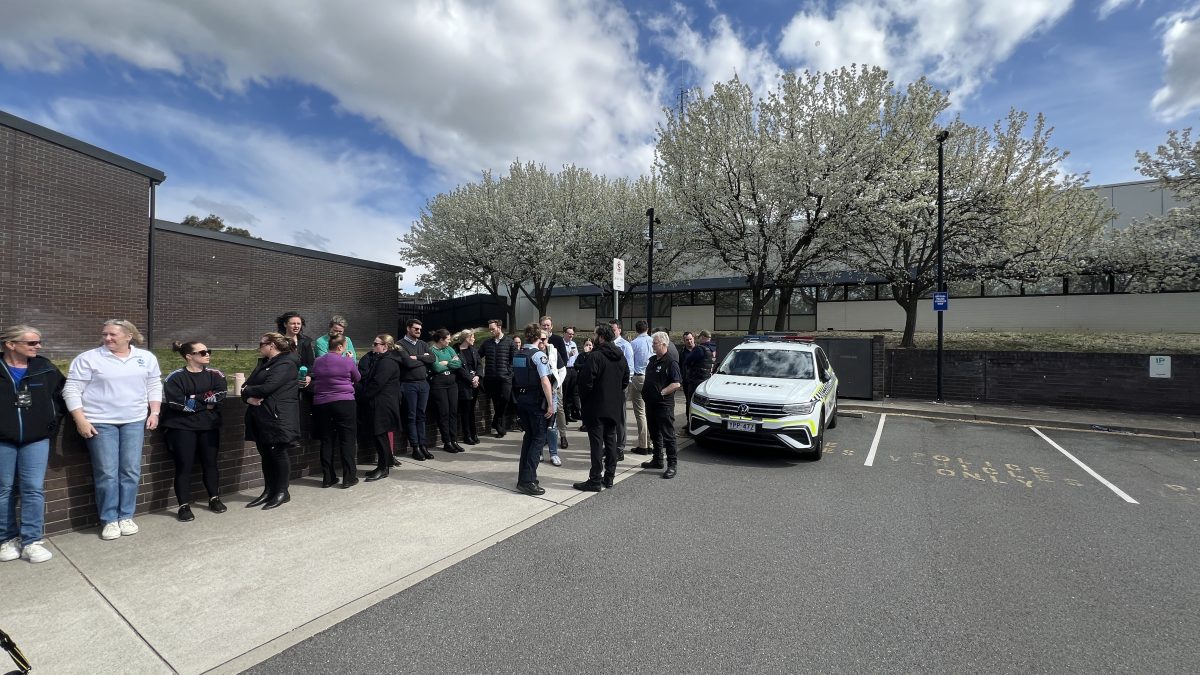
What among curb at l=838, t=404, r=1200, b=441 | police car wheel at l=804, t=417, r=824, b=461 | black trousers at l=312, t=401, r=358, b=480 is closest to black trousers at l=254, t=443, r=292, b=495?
black trousers at l=312, t=401, r=358, b=480

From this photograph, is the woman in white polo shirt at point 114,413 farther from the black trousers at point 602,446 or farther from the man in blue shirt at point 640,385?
the man in blue shirt at point 640,385

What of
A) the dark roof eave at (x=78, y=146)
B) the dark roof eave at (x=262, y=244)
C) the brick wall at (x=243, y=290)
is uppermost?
the dark roof eave at (x=78, y=146)

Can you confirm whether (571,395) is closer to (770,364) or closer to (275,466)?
(770,364)

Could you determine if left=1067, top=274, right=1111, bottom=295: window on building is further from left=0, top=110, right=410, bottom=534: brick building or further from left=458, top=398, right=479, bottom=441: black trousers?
left=0, top=110, right=410, bottom=534: brick building

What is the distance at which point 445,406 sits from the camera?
706 cm

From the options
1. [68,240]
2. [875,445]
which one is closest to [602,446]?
[875,445]

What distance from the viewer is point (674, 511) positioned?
499 cm

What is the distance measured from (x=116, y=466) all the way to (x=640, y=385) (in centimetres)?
594

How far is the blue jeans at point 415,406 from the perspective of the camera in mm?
6570

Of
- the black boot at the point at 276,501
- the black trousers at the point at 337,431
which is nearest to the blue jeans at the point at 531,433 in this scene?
the black trousers at the point at 337,431

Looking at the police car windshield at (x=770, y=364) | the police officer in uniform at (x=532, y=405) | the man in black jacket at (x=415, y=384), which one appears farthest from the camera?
the police car windshield at (x=770, y=364)

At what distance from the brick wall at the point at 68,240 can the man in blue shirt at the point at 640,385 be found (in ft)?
42.1

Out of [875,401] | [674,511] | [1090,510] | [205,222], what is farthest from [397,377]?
[205,222]

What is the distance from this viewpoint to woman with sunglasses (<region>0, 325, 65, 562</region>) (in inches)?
139
